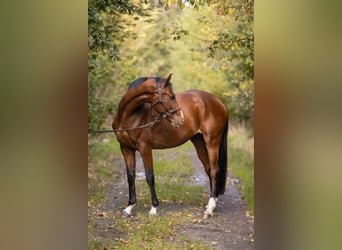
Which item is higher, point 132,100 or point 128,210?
point 132,100

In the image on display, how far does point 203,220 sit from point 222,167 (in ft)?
1.07

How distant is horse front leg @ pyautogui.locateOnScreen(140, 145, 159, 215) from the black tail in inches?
14.7

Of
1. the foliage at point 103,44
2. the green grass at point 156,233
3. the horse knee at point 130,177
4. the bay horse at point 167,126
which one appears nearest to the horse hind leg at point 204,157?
the bay horse at point 167,126

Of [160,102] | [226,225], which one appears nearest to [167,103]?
[160,102]

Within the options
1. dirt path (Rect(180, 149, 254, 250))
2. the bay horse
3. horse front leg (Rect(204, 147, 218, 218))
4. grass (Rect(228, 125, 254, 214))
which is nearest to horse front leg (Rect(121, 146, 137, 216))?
the bay horse

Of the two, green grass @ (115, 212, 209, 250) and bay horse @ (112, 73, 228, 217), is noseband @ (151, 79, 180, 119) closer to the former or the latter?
bay horse @ (112, 73, 228, 217)

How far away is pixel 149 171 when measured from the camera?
271 centimetres

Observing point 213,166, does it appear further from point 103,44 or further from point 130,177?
point 103,44

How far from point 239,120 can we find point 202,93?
0.87ft

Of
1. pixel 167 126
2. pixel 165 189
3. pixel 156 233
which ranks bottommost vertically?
pixel 156 233

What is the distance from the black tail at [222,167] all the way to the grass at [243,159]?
41 millimetres
